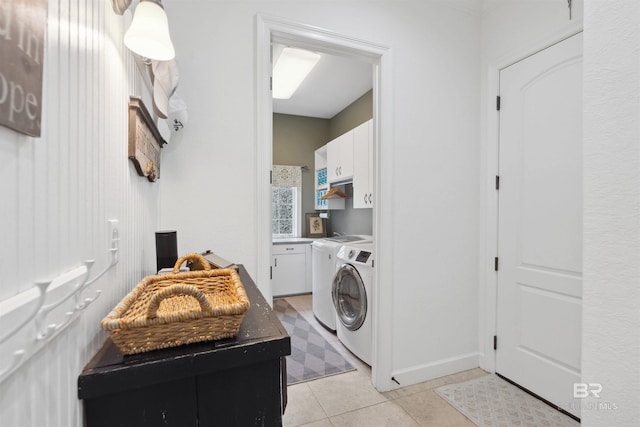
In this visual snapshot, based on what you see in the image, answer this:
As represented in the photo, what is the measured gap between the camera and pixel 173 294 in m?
0.61

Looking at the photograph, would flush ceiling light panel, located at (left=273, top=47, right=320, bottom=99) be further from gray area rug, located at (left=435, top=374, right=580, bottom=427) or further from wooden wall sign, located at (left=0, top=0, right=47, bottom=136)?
gray area rug, located at (left=435, top=374, right=580, bottom=427)

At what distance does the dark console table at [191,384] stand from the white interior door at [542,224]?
1.98 m

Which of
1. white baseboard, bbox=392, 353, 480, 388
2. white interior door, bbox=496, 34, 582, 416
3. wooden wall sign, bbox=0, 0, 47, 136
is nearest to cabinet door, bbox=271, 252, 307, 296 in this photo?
white baseboard, bbox=392, 353, 480, 388

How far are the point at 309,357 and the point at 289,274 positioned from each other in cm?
187

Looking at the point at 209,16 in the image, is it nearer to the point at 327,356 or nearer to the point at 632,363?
the point at 632,363

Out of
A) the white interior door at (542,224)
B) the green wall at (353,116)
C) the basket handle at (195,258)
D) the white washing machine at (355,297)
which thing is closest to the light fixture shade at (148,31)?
the basket handle at (195,258)

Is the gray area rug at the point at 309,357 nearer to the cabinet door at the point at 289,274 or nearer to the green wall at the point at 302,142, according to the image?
the cabinet door at the point at 289,274

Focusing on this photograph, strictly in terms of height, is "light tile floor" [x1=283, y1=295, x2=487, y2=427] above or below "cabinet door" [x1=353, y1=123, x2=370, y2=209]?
below

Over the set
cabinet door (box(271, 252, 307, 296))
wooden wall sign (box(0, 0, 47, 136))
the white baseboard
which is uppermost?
wooden wall sign (box(0, 0, 47, 136))

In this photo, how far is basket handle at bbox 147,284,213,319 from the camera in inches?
23.4

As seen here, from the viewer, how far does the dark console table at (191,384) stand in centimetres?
59

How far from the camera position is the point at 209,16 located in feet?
5.47

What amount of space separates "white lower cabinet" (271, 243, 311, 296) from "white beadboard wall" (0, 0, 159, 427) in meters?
3.42

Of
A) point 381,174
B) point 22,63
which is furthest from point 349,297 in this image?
point 22,63
